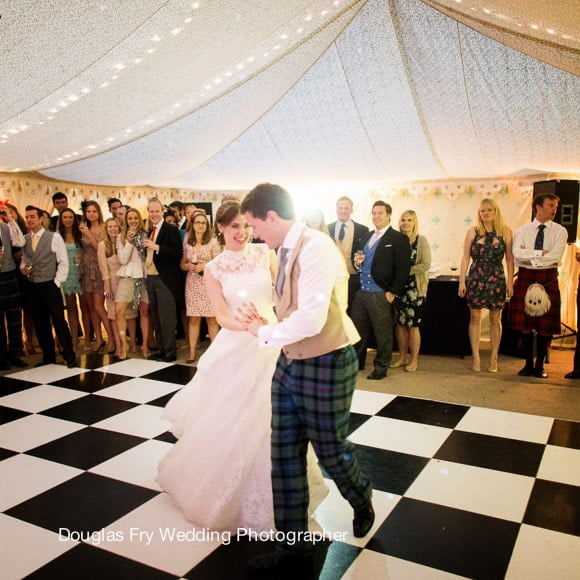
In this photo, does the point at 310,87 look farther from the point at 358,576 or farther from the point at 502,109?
the point at 358,576

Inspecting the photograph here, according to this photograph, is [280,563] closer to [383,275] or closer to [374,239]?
[383,275]

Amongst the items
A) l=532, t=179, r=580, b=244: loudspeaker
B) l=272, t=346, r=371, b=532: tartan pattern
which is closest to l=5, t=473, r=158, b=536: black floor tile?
l=272, t=346, r=371, b=532: tartan pattern

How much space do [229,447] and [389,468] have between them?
0.99 m

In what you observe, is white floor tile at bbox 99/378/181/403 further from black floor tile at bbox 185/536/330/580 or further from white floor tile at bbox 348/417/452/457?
black floor tile at bbox 185/536/330/580

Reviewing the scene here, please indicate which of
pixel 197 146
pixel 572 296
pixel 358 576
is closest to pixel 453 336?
pixel 572 296

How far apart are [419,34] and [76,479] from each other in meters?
3.57

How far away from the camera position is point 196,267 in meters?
5.02

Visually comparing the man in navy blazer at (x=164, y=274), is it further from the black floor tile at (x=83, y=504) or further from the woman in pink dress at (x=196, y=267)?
the black floor tile at (x=83, y=504)

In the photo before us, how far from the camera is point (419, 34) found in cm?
379

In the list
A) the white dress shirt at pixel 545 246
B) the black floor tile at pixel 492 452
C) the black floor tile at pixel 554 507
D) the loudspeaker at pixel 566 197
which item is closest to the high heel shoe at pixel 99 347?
the black floor tile at pixel 492 452

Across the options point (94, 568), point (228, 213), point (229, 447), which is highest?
point (228, 213)

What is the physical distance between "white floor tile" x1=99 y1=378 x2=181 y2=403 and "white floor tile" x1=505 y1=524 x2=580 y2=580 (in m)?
2.70

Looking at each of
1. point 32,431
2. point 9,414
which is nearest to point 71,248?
point 9,414

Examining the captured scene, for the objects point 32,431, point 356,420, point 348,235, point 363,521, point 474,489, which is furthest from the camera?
point 348,235
